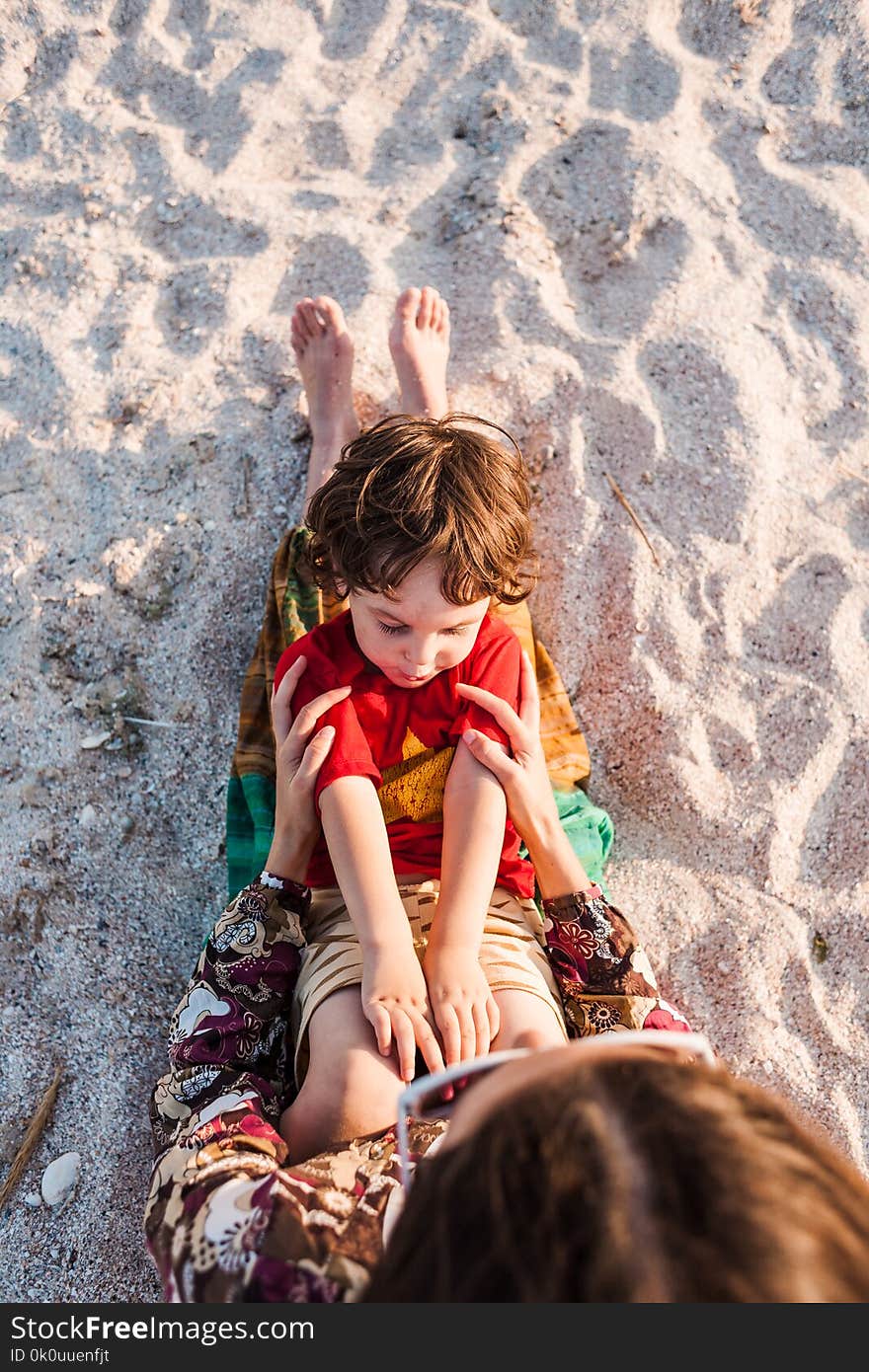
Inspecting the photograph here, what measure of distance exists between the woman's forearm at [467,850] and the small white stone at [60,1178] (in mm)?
783

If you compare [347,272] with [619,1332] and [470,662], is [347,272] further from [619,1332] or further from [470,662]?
[619,1332]

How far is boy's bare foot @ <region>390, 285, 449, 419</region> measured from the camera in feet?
7.71

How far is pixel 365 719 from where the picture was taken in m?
1.85

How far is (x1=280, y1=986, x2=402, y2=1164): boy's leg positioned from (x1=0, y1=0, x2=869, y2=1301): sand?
42cm

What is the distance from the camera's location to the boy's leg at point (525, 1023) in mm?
1633

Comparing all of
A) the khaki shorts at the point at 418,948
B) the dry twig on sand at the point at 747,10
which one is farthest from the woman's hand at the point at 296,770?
the dry twig on sand at the point at 747,10

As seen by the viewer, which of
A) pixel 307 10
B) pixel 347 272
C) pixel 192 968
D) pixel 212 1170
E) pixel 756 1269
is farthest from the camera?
pixel 307 10

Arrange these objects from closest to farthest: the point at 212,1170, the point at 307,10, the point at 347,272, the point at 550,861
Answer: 1. the point at 212,1170
2. the point at 550,861
3. the point at 347,272
4. the point at 307,10

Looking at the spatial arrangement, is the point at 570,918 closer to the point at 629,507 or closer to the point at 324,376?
the point at 629,507

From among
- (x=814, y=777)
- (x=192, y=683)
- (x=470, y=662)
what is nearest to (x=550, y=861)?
(x=470, y=662)

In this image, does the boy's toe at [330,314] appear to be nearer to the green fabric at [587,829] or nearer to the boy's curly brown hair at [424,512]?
the boy's curly brown hair at [424,512]

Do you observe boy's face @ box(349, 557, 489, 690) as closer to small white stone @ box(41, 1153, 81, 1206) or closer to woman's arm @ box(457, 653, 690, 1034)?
woman's arm @ box(457, 653, 690, 1034)

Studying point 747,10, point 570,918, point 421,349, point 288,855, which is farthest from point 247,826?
point 747,10

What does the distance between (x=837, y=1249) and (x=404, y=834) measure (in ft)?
3.99
